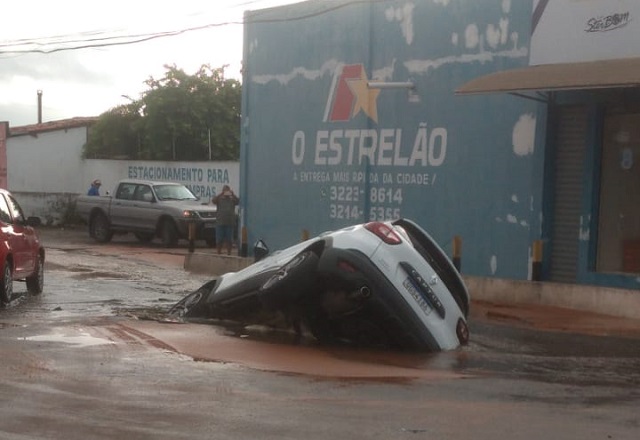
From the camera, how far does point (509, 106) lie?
18703 mm

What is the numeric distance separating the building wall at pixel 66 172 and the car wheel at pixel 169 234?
13.3 ft

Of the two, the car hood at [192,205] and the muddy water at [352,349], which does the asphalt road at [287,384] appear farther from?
the car hood at [192,205]

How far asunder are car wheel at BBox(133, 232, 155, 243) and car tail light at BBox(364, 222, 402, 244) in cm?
2123

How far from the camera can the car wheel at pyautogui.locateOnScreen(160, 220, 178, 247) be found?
30.4 metres

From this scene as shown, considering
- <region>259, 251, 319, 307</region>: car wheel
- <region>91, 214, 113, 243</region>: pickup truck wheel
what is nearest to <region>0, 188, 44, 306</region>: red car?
<region>259, 251, 319, 307</region>: car wheel

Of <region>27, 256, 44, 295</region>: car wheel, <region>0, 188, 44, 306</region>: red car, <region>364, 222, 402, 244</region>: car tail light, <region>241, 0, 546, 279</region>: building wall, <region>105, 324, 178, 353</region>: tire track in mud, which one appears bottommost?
<region>27, 256, 44, 295</region>: car wheel

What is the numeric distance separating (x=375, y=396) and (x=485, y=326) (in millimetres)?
6225

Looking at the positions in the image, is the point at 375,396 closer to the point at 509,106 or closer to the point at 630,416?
the point at 630,416

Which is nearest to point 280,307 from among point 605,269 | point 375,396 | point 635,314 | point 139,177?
point 375,396

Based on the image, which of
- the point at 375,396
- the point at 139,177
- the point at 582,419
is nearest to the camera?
the point at 582,419

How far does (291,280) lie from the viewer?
1016cm

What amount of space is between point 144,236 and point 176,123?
9.50m

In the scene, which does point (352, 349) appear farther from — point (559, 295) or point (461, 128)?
point (461, 128)

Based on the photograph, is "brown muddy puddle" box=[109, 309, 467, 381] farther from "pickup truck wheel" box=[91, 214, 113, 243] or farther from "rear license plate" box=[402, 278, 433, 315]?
"pickup truck wheel" box=[91, 214, 113, 243]
